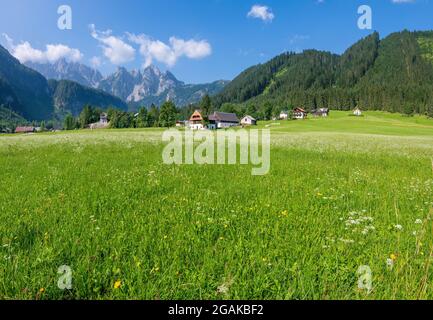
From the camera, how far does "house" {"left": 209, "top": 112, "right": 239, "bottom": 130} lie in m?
153

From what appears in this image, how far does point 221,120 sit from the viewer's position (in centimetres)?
15738

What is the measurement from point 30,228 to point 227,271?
137 inches

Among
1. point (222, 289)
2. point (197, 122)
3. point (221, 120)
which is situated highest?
point (221, 120)

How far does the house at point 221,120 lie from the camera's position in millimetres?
152738

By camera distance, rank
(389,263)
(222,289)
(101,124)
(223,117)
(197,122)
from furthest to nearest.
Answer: (101,124) → (223,117) → (197,122) → (389,263) → (222,289)

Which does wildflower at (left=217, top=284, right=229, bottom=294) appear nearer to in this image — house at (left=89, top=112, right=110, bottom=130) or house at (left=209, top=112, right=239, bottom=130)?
house at (left=209, top=112, right=239, bottom=130)

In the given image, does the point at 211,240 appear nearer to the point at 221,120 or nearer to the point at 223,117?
the point at 221,120

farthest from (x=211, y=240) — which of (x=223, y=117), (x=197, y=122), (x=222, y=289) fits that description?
(x=223, y=117)

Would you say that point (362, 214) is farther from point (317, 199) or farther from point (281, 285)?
point (281, 285)

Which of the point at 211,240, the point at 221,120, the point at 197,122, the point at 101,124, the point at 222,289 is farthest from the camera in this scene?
the point at 101,124

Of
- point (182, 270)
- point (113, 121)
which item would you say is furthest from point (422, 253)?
point (113, 121)

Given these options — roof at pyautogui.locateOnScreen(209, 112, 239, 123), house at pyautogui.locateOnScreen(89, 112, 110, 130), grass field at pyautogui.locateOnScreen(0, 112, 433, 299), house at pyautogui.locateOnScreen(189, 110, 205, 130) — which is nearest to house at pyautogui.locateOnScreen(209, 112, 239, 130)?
roof at pyautogui.locateOnScreen(209, 112, 239, 123)

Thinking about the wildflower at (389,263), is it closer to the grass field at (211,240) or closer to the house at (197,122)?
the grass field at (211,240)

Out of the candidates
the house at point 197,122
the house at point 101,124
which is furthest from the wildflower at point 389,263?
the house at point 101,124
